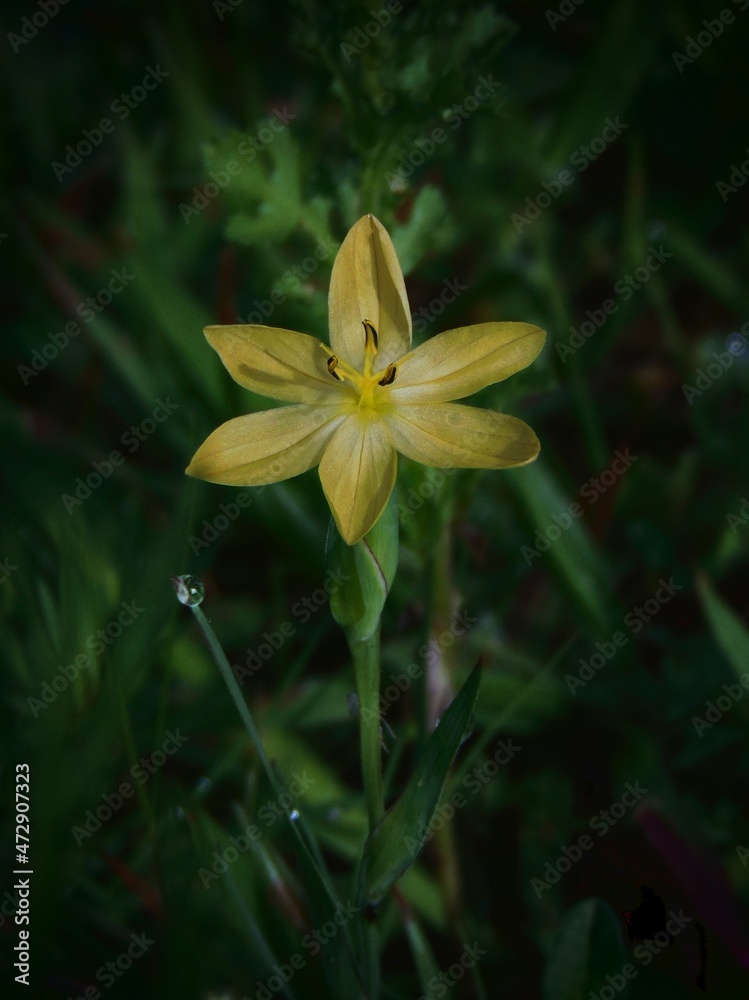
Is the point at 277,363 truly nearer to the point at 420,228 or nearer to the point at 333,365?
the point at 333,365

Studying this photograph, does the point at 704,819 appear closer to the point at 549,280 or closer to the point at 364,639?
the point at 364,639

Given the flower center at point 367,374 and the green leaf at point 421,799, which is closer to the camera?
the green leaf at point 421,799

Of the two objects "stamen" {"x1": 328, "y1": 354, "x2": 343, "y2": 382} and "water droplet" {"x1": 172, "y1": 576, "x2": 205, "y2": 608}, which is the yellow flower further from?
"water droplet" {"x1": 172, "y1": 576, "x2": 205, "y2": 608}

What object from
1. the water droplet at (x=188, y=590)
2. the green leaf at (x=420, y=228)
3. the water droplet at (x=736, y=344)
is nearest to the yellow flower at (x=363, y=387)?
the water droplet at (x=188, y=590)

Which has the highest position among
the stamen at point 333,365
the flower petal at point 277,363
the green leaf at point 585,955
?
the flower petal at point 277,363

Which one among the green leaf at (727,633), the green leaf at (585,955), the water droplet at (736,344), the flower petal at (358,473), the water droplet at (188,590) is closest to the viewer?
the flower petal at (358,473)

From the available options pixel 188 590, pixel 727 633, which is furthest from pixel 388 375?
pixel 727 633

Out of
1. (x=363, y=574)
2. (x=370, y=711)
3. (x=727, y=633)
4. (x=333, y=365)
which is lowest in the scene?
(x=727, y=633)

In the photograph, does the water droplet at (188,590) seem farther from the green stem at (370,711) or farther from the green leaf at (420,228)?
the green leaf at (420,228)
